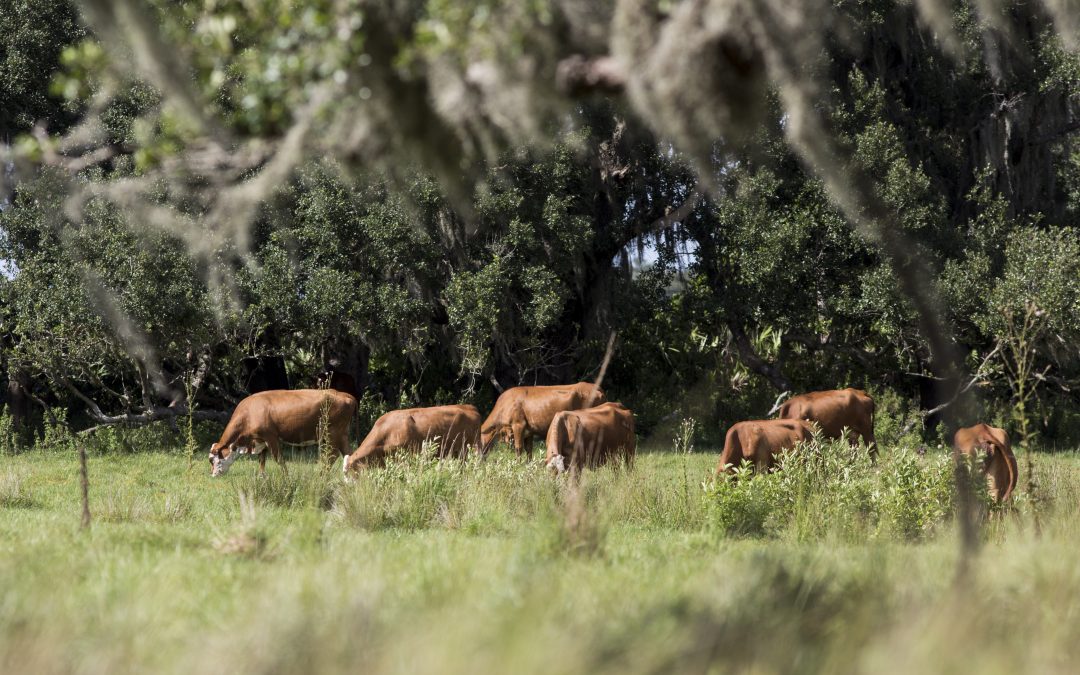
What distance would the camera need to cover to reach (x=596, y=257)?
1900cm

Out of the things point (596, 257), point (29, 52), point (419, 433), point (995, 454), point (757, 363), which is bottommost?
point (995, 454)

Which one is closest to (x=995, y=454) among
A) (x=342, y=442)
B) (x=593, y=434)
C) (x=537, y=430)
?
(x=593, y=434)

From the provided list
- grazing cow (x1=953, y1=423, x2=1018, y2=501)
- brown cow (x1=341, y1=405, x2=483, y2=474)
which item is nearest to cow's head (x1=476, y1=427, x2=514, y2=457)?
brown cow (x1=341, y1=405, x2=483, y2=474)

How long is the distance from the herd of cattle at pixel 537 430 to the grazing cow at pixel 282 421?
0.01 meters

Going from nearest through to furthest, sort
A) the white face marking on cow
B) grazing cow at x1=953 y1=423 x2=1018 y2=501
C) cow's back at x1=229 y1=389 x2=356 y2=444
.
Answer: grazing cow at x1=953 y1=423 x2=1018 y2=501 < the white face marking on cow < cow's back at x1=229 y1=389 x2=356 y2=444

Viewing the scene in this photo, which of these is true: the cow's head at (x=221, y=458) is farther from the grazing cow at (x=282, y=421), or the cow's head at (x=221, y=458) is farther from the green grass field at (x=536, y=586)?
the green grass field at (x=536, y=586)

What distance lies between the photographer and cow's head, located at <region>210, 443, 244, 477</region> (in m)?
13.1

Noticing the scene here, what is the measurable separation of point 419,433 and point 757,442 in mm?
4017

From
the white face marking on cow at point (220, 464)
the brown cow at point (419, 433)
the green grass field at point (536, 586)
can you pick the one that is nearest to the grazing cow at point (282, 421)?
the white face marking on cow at point (220, 464)

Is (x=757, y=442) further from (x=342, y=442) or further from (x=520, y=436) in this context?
(x=342, y=442)

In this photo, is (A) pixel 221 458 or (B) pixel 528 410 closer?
(A) pixel 221 458

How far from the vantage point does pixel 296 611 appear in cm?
443

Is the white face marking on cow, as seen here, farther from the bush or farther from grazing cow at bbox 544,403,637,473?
the bush

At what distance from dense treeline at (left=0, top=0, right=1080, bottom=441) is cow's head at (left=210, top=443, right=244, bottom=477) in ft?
9.44
